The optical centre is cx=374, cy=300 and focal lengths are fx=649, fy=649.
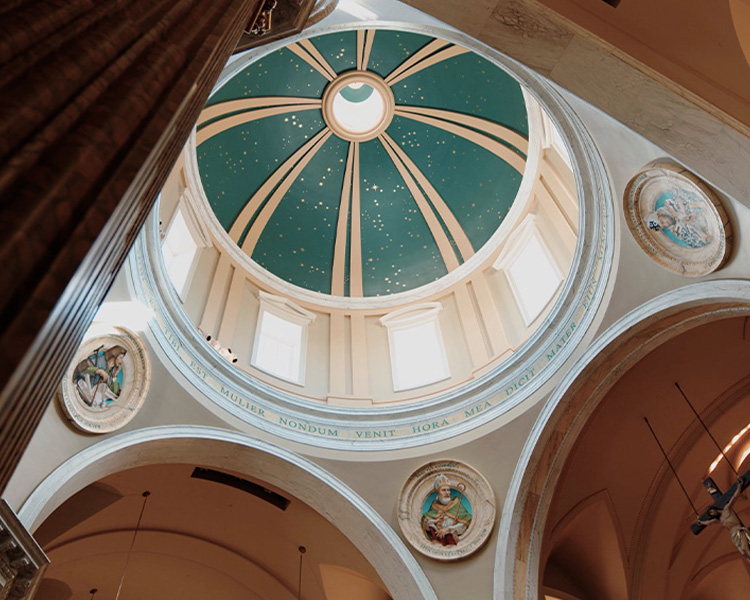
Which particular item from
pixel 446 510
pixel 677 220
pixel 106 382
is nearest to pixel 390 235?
pixel 446 510

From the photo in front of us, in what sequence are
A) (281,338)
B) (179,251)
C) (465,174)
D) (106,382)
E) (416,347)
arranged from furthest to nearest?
(465,174) < (416,347) < (281,338) < (179,251) < (106,382)

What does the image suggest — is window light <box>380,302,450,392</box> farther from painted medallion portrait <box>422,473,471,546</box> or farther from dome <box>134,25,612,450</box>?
painted medallion portrait <box>422,473,471,546</box>

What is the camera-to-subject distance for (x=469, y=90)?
45.3 feet

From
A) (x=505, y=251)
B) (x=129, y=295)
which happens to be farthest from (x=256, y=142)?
(x=129, y=295)

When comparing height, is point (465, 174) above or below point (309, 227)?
above

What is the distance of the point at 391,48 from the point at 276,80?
8.49 ft

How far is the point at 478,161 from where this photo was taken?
1415 cm

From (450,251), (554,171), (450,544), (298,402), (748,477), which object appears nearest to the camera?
(748,477)

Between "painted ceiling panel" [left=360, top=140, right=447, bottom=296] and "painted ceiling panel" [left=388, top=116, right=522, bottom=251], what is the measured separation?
2.21 feet

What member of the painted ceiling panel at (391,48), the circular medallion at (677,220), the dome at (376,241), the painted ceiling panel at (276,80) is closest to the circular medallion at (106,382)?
the dome at (376,241)

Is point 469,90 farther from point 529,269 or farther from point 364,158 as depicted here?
point 529,269

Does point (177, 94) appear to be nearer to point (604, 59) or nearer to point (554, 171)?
point (604, 59)

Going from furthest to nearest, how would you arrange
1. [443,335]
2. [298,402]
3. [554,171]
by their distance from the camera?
1. [443,335]
2. [554,171]
3. [298,402]

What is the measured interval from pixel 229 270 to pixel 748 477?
884 centimetres
